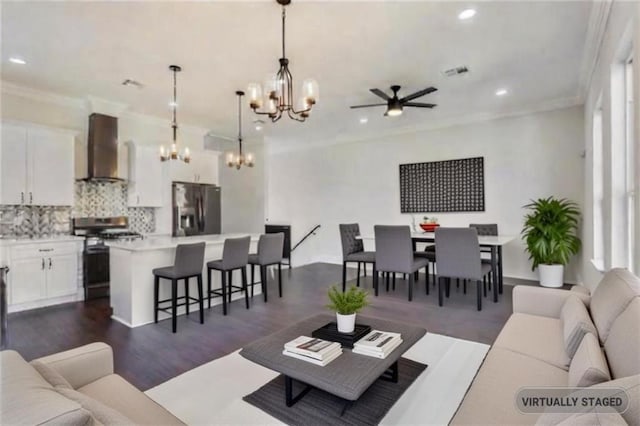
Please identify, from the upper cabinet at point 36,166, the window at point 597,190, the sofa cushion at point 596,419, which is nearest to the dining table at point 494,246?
the window at point 597,190

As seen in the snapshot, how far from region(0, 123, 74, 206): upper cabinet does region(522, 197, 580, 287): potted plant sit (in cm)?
699

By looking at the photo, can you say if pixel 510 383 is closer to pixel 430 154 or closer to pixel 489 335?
pixel 489 335

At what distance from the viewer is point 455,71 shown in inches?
165

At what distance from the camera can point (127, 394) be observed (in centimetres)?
144

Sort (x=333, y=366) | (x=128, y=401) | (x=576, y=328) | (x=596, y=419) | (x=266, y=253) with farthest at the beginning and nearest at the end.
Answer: (x=266, y=253)
(x=333, y=366)
(x=576, y=328)
(x=128, y=401)
(x=596, y=419)

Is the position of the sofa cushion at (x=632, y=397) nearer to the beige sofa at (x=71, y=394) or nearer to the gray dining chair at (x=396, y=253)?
the beige sofa at (x=71, y=394)

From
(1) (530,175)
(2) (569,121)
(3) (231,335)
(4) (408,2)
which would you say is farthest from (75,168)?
(2) (569,121)

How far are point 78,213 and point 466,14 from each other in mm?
5974

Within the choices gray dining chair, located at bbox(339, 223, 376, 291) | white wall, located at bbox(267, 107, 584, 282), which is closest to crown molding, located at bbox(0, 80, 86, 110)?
gray dining chair, located at bbox(339, 223, 376, 291)

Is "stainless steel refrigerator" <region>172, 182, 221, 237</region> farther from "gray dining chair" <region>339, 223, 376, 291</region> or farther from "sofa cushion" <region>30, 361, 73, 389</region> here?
"sofa cushion" <region>30, 361, 73, 389</region>

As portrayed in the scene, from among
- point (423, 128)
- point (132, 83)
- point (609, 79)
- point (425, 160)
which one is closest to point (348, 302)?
point (609, 79)

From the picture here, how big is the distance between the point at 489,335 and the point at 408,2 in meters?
3.11

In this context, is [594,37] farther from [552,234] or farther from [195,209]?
[195,209]

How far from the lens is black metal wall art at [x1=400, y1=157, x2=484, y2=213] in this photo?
6.10 meters
